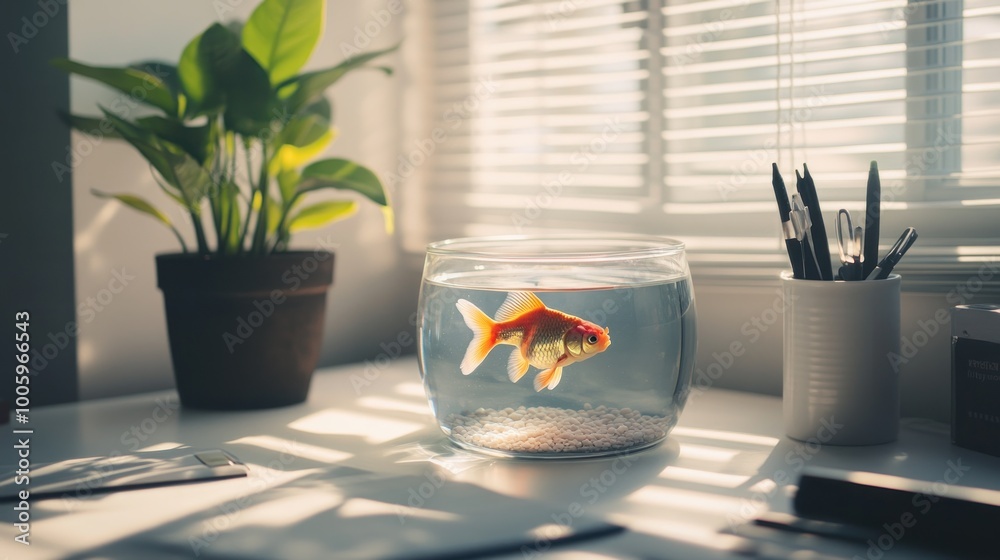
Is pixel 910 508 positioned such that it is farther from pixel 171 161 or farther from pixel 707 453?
pixel 171 161

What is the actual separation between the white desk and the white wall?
9cm

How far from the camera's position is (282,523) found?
0.75m

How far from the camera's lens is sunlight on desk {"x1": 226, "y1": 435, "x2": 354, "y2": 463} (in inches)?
37.8

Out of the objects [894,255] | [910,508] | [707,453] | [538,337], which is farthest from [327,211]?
[910,508]

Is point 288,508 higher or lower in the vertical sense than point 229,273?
lower

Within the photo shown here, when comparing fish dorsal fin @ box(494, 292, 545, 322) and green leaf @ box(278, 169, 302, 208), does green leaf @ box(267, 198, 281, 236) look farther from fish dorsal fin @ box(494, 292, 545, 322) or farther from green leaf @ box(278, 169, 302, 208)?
fish dorsal fin @ box(494, 292, 545, 322)

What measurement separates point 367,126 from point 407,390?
50 cm

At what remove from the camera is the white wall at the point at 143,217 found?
Answer: 1247 millimetres

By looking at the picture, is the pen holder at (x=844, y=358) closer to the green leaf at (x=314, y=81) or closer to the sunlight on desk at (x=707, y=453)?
the sunlight on desk at (x=707, y=453)

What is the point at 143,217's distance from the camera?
A: 1.32 m

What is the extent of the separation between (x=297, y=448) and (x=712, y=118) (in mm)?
711

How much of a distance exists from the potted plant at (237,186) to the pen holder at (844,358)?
1.68ft

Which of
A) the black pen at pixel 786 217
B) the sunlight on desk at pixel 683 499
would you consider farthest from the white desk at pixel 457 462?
the black pen at pixel 786 217

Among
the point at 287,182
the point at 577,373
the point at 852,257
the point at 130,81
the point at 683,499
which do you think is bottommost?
the point at 683,499
